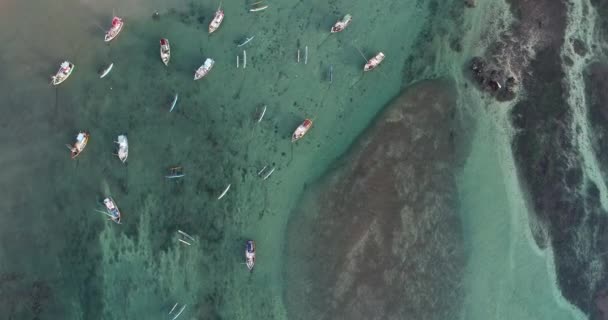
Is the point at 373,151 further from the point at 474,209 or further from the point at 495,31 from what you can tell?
the point at 495,31

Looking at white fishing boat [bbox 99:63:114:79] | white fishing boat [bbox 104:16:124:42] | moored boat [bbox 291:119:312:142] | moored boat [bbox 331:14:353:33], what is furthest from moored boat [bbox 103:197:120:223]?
moored boat [bbox 331:14:353:33]

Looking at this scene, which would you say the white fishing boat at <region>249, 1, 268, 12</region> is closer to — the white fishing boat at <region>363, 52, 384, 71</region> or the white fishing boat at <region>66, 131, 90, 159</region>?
the white fishing boat at <region>363, 52, 384, 71</region>

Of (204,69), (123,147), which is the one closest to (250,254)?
(123,147)

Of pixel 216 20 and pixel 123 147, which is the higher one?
pixel 216 20

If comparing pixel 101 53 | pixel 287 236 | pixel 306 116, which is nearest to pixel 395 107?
pixel 306 116

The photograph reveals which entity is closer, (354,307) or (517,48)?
(354,307)

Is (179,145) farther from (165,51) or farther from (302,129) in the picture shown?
(302,129)
